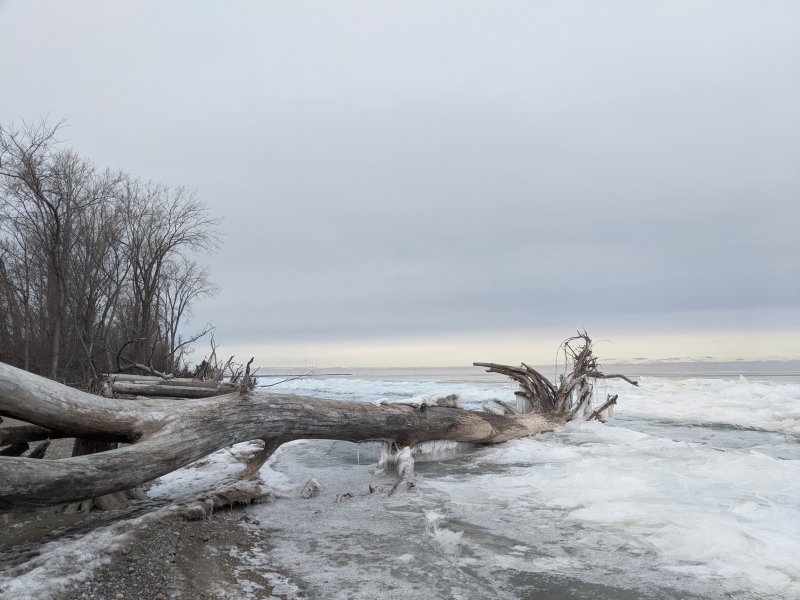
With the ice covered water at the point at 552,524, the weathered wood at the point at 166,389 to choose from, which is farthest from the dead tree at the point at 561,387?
the weathered wood at the point at 166,389

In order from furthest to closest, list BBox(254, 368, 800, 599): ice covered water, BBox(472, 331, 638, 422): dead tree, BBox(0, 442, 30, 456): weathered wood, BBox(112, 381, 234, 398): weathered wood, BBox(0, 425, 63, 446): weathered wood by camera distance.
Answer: BBox(472, 331, 638, 422): dead tree, BBox(112, 381, 234, 398): weathered wood, BBox(0, 442, 30, 456): weathered wood, BBox(0, 425, 63, 446): weathered wood, BBox(254, 368, 800, 599): ice covered water

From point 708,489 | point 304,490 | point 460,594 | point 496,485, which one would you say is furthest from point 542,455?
point 460,594

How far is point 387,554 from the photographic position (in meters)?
3.96

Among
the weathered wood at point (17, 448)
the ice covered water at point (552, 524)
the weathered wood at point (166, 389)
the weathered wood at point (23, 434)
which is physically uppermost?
the weathered wood at point (166, 389)

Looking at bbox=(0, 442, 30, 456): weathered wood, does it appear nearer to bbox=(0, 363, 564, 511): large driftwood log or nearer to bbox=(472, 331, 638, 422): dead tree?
bbox=(0, 363, 564, 511): large driftwood log

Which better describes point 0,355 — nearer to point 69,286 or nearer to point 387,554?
point 69,286

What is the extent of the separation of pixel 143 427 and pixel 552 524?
3.73 metres

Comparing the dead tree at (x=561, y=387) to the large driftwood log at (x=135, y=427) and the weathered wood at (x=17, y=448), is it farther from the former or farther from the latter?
the weathered wood at (x=17, y=448)

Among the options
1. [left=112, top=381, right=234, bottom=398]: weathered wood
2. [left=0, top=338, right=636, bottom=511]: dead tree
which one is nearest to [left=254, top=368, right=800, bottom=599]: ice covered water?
[left=0, top=338, right=636, bottom=511]: dead tree

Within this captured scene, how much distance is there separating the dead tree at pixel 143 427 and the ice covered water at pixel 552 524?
2.56 ft

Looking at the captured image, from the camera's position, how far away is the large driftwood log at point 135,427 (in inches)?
129

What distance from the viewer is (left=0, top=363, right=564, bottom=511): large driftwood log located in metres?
3.29

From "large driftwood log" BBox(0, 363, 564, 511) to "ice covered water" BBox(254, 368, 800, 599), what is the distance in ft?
2.91

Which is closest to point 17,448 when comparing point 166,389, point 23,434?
point 23,434
